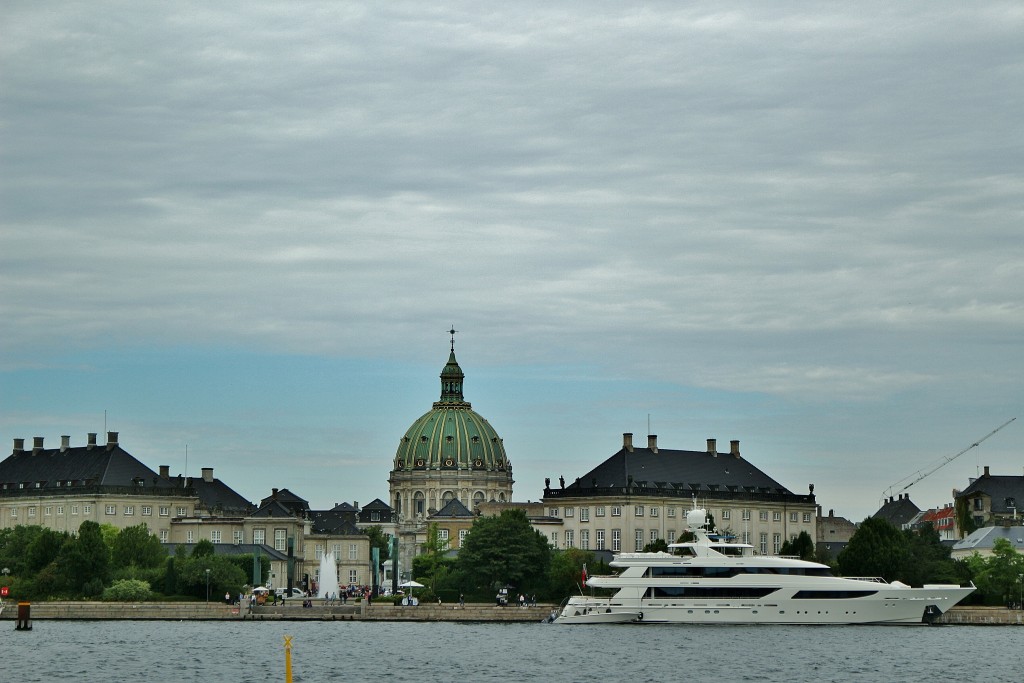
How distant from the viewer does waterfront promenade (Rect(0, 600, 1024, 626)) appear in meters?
146

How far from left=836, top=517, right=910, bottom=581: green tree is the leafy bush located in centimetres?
5003

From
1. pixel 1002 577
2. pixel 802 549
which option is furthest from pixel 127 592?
pixel 1002 577

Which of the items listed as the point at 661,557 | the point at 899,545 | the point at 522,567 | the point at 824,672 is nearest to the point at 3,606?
the point at 522,567

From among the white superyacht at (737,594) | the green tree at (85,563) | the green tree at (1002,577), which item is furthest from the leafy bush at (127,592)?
the green tree at (1002,577)

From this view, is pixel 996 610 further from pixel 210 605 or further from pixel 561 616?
pixel 210 605

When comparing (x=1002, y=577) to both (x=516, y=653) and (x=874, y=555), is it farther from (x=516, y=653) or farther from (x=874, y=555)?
(x=516, y=653)

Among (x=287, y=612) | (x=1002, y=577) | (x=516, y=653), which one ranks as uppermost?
(x=1002, y=577)

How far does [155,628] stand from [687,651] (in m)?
41.0

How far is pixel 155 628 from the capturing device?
135875 mm

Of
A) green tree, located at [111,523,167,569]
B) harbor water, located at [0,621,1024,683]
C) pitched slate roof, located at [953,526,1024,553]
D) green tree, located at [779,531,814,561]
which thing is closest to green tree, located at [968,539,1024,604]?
harbor water, located at [0,621,1024,683]

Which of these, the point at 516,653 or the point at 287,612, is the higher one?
the point at 287,612

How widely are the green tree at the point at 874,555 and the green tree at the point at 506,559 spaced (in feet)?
76.8

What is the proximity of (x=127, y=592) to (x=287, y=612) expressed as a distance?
16.7 m

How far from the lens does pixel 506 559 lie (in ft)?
537
